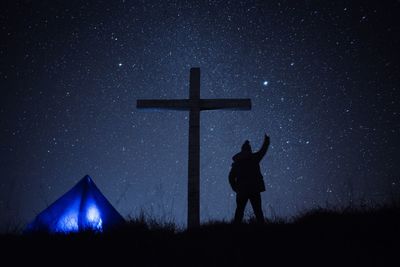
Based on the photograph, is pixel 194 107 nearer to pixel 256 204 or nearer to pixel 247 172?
pixel 247 172

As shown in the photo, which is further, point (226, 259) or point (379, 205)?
point (379, 205)

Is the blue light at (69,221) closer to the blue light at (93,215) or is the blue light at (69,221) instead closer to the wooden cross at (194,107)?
the blue light at (93,215)

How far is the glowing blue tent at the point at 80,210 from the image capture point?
4914mm

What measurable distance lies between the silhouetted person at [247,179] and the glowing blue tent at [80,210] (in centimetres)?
204

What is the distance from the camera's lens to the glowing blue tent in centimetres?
491

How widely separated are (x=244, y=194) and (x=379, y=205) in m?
2.05

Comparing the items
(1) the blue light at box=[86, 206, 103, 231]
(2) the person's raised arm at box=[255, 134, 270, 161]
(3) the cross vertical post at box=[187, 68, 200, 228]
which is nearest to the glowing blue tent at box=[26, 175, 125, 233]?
(1) the blue light at box=[86, 206, 103, 231]

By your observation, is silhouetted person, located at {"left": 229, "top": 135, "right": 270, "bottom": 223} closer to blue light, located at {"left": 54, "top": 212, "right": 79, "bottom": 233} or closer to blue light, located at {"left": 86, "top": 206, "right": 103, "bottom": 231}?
blue light, located at {"left": 86, "top": 206, "right": 103, "bottom": 231}

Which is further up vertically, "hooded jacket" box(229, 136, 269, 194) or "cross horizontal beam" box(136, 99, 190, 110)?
"cross horizontal beam" box(136, 99, 190, 110)

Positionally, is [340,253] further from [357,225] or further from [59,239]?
[59,239]

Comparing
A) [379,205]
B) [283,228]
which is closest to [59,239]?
[283,228]

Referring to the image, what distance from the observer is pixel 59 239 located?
3148mm

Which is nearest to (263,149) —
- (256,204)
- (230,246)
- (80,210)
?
(256,204)

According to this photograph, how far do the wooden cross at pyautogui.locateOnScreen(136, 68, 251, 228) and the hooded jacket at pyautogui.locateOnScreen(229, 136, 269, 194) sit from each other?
741mm
